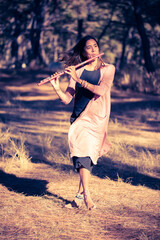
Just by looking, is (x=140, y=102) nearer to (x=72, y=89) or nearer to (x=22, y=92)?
(x=22, y=92)

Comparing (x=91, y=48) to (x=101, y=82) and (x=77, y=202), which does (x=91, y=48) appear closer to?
(x=101, y=82)

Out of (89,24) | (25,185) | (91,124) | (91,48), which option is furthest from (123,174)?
(89,24)

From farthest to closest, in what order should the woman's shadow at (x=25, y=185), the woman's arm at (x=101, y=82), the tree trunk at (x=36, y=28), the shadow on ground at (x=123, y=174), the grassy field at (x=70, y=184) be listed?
1. the tree trunk at (x=36, y=28)
2. the shadow on ground at (x=123, y=174)
3. the woman's shadow at (x=25, y=185)
4. the woman's arm at (x=101, y=82)
5. the grassy field at (x=70, y=184)

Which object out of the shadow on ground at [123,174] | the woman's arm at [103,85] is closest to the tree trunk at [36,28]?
the shadow on ground at [123,174]

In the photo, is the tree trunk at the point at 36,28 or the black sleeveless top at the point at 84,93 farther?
the tree trunk at the point at 36,28

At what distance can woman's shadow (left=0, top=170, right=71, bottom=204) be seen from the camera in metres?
4.89

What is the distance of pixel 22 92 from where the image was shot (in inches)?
612

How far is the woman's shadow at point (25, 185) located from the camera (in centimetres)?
489

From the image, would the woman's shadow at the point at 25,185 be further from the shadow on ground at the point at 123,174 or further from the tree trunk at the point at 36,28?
the tree trunk at the point at 36,28

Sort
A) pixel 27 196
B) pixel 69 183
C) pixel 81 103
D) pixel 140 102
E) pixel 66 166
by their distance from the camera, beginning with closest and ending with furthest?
pixel 81 103 < pixel 27 196 < pixel 69 183 < pixel 66 166 < pixel 140 102

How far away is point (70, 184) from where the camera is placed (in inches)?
209

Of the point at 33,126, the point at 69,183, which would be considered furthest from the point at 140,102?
the point at 69,183

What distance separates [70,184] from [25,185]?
563 millimetres

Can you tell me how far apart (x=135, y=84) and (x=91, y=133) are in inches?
444
